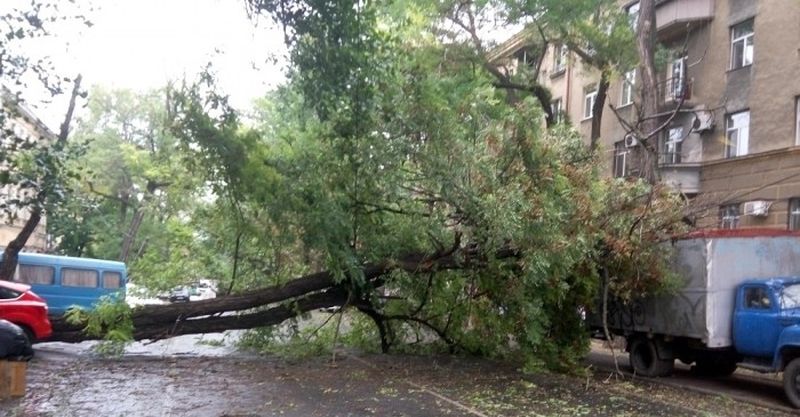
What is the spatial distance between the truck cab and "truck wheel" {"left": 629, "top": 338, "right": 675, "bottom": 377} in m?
1.87

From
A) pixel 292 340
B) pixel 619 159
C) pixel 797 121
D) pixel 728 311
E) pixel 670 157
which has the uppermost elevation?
pixel 797 121

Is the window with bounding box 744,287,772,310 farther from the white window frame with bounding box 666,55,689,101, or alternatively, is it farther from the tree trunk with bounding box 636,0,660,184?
the white window frame with bounding box 666,55,689,101

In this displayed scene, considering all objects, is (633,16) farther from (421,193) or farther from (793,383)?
(793,383)

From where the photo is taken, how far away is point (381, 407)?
10562 mm

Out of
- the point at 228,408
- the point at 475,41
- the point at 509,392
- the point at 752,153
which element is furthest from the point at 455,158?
the point at 752,153

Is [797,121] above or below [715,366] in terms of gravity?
above

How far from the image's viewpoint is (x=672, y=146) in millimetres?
26688

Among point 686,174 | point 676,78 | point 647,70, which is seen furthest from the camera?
point 676,78

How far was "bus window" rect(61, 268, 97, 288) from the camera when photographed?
25.2m

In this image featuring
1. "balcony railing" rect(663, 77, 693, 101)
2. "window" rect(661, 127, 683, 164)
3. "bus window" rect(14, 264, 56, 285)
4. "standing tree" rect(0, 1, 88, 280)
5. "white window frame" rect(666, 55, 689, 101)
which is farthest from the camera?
"window" rect(661, 127, 683, 164)

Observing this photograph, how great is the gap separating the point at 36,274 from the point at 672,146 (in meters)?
20.9

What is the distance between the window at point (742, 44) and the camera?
942 inches

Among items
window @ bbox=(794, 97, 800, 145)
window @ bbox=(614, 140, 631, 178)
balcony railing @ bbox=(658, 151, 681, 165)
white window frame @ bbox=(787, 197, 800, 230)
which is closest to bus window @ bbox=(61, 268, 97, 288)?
window @ bbox=(614, 140, 631, 178)

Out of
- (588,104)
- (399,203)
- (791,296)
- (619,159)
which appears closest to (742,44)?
(619,159)
